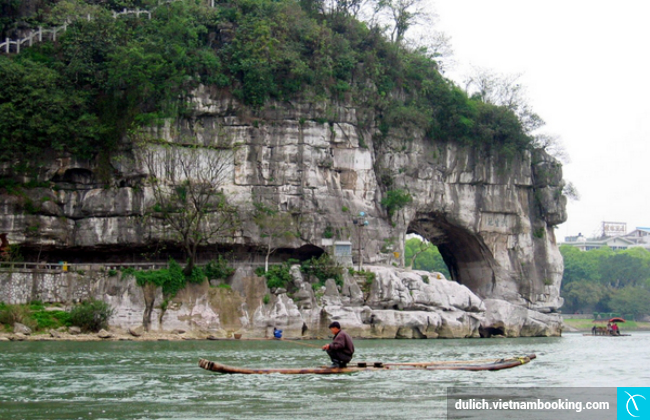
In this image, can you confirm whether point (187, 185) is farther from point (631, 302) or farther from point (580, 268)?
point (580, 268)

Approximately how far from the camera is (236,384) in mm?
18578

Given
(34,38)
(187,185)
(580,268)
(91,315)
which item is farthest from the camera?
(580,268)

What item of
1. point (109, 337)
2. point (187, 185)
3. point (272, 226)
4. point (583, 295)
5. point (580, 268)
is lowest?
point (109, 337)

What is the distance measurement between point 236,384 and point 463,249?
42262mm

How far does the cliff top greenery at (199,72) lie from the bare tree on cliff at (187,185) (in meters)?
2.15

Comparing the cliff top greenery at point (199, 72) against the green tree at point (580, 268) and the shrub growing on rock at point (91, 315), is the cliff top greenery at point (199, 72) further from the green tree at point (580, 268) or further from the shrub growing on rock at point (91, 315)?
the green tree at point (580, 268)

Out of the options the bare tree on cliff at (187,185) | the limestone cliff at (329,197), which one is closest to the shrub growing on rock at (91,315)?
the limestone cliff at (329,197)

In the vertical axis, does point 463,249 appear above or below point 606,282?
above

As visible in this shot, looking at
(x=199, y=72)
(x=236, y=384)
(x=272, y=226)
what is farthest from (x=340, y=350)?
(x=199, y=72)

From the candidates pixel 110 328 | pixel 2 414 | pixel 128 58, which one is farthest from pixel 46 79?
pixel 2 414

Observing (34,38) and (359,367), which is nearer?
(359,367)

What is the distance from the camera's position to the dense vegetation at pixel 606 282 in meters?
88.4

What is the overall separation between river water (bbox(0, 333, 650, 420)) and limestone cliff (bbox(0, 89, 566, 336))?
1767 centimetres

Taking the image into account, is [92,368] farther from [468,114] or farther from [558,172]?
[558,172]
